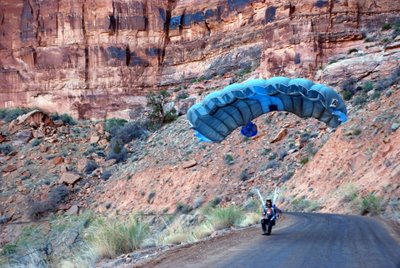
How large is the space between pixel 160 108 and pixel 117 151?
19.9 ft

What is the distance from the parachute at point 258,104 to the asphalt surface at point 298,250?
391cm

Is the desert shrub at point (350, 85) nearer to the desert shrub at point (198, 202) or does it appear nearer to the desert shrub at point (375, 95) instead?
the desert shrub at point (375, 95)

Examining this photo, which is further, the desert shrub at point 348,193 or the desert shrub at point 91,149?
the desert shrub at point 91,149

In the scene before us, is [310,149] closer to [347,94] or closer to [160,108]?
[347,94]

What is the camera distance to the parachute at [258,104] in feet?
47.1

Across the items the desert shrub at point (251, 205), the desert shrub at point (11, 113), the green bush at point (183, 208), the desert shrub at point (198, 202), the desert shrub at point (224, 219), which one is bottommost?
the green bush at point (183, 208)

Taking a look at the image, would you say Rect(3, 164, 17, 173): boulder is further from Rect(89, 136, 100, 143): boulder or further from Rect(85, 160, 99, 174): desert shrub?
Rect(89, 136, 100, 143): boulder

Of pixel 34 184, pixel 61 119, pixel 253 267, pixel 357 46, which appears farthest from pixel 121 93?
pixel 253 267

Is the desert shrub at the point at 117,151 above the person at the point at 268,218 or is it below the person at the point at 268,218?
above

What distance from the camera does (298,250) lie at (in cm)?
851

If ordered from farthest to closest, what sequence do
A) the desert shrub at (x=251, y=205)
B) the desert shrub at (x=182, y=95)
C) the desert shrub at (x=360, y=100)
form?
1. the desert shrub at (x=182, y=95)
2. the desert shrub at (x=360, y=100)
3. the desert shrub at (x=251, y=205)

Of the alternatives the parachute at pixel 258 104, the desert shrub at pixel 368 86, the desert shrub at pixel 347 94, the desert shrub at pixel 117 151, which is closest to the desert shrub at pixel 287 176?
the desert shrub at pixel 347 94

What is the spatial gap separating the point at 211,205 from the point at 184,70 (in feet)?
84.5

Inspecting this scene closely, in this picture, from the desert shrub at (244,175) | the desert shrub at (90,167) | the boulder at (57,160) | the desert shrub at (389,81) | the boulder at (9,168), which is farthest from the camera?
the boulder at (9,168)
